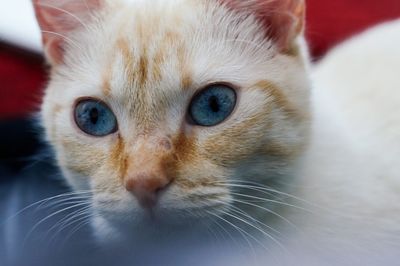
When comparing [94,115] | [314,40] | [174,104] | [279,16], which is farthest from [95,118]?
[314,40]

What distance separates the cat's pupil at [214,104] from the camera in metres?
0.72

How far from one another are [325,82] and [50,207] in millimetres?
519

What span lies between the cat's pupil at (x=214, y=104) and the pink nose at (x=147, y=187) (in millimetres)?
108

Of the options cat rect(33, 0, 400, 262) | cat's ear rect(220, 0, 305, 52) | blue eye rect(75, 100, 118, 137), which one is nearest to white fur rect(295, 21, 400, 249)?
cat rect(33, 0, 400, 262)

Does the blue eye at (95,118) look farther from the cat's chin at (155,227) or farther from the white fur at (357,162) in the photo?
the white fur at (357,162)

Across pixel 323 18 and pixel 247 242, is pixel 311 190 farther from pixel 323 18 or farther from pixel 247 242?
pixel 323 18

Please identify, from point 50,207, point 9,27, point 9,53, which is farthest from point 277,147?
point 9,53

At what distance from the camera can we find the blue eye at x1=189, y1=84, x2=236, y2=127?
0.72 m

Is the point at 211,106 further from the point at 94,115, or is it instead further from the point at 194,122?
the point at 94,115

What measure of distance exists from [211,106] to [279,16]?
150mm

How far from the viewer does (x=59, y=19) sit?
2.74 feet

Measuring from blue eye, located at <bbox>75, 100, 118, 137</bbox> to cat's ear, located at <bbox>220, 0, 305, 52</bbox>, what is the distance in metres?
0.20

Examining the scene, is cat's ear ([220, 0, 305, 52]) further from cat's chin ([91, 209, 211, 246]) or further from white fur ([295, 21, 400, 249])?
cat's chin ([91, 209, 211, 246])

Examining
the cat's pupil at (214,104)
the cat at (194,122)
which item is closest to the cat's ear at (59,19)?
the cat at (194,122)
